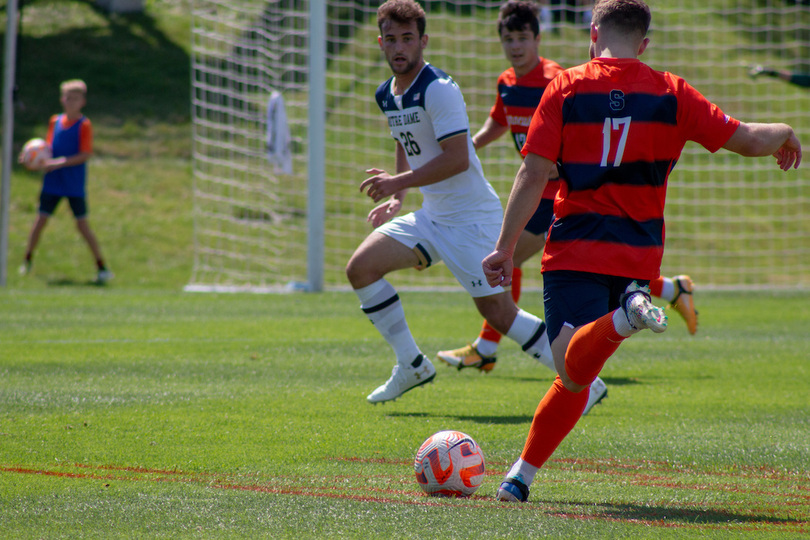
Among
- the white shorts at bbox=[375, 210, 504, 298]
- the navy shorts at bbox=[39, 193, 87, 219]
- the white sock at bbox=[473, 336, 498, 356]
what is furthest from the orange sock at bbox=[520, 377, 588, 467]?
the navy shorts at bbox=[39, 193, 87, 219]

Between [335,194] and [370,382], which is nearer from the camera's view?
[370,382]

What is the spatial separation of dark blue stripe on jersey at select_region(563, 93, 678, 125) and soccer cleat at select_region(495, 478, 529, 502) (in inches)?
55.0

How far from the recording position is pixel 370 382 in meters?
6.27

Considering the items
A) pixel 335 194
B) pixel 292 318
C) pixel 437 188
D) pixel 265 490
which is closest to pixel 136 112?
pixel 335 194

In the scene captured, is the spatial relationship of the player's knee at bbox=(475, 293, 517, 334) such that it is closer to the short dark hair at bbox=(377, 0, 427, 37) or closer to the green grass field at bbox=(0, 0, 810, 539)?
the green grass field at bbox=(0, 0, 810, 539)

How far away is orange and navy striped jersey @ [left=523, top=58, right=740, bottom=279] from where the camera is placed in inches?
135

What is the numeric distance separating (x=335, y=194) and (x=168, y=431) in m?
11.3

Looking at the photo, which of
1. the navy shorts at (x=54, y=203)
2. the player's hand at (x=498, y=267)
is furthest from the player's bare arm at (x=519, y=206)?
the navy shorts at (x=54, y=203)

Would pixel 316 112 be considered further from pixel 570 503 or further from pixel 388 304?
pixel 570 503

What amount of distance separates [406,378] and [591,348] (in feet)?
6.92

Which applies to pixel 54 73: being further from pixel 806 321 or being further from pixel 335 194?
pixel 806 321

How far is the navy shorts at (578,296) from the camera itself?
3461mm

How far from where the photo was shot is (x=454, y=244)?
17.8ft

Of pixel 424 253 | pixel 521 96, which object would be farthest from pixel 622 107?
pixel 521 96
